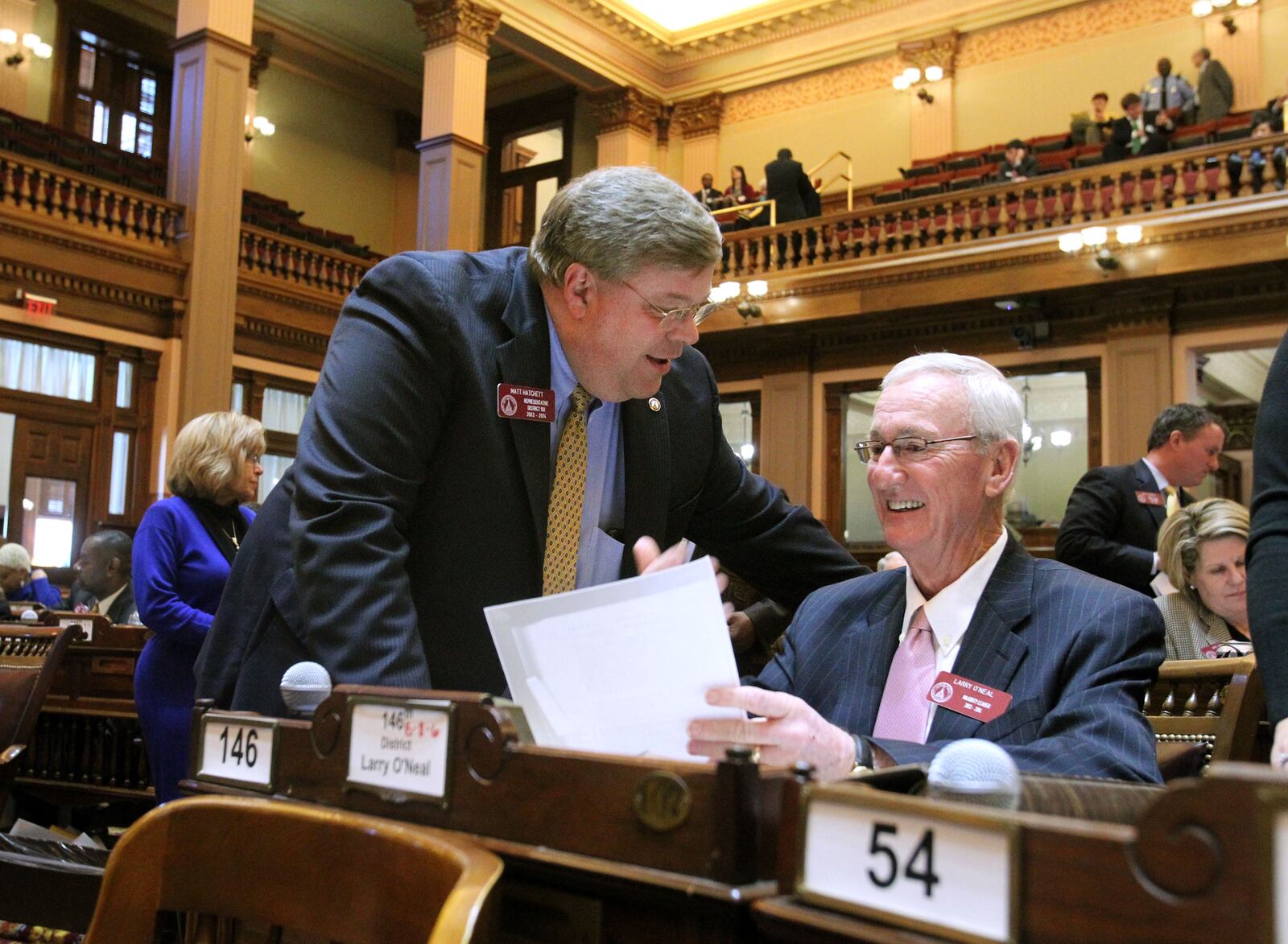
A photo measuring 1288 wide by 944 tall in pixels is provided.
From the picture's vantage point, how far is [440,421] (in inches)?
69.5

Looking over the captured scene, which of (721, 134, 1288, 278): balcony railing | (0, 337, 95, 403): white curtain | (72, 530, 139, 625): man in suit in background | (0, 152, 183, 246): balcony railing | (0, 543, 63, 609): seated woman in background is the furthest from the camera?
(0, 337, 95, 403): white curtain

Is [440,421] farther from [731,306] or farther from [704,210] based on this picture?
[731,306]

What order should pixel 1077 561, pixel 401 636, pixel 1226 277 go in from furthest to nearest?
pixel 1226 277 < pixel 1077 561 < pixel 401 636

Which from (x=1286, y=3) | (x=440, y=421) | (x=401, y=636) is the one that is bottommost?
(x=401, y=636)

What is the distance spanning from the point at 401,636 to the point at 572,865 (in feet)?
2.41

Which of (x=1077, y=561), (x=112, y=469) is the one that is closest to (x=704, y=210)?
(x=1077, y=561)

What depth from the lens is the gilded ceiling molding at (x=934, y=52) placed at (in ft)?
48.3

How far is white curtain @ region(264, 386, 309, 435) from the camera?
557 inches

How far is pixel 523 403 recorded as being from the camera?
180 centimetres

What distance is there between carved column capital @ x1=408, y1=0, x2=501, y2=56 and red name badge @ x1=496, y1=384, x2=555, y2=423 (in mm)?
12927

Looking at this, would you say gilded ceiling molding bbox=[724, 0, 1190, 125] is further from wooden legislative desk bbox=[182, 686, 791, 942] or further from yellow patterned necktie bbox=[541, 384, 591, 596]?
wooden legislative desk bbox=[182, 686, 791, 942]

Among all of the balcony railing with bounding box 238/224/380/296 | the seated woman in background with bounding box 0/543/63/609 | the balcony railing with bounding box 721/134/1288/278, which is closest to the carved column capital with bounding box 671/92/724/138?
the balcony railing with bounding box 721/134/1288/278

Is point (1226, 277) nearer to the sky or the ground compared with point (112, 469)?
nearer to the sky

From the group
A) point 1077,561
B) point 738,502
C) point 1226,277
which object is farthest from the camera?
point 1226,277
